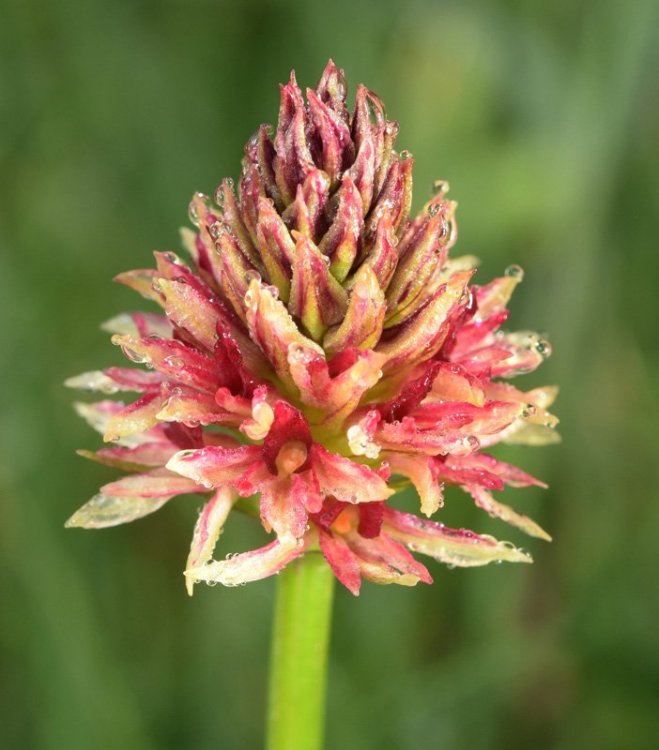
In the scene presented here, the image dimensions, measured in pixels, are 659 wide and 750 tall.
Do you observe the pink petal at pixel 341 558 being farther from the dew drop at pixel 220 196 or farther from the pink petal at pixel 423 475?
the dew drop at pixel 220 196

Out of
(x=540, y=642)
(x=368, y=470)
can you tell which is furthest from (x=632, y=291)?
(x=368, y=470)

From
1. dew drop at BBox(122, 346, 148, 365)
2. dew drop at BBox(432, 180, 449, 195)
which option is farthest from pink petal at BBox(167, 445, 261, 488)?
dew drop at BBox(432, 180, 449, 195)

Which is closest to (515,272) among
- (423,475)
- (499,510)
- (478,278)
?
(499,510)

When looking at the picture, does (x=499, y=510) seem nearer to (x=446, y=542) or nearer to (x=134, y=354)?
(x=446, y=542)

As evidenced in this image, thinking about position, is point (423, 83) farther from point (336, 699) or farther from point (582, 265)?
point (336, 699)

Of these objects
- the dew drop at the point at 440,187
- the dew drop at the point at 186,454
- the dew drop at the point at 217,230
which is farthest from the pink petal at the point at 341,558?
the dew drop at the point at 440,187
